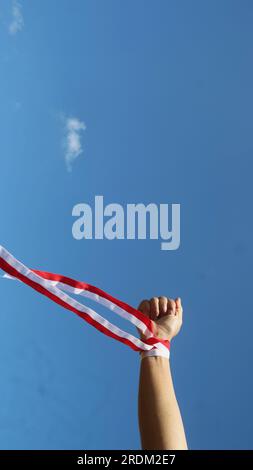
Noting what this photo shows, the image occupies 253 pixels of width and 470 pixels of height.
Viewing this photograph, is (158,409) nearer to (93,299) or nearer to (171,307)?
(93,299)

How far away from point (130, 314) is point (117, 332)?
0.13 metres

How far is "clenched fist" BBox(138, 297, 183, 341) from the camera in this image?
2.69 m

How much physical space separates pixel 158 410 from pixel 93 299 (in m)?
0.68

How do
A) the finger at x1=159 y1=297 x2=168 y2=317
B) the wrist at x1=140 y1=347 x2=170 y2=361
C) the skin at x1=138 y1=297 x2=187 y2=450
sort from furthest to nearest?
the finger at x1=159 y1=297 x2=168 y2=317 < the wrist at x1=140 y1=347 x2=170 y2=361 < the skin at x1=138 y1=297 x2=187 y2=450

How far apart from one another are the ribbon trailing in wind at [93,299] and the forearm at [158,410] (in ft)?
0.38

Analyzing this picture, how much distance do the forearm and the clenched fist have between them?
1.28 ft

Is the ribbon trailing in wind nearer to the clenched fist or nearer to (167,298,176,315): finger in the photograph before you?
the clenched fist

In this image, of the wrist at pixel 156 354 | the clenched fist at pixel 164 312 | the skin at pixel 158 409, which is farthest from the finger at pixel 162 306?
the wrist at pixel 156 354

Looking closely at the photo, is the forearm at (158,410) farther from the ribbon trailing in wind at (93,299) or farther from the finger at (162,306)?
the finger at (162,306)

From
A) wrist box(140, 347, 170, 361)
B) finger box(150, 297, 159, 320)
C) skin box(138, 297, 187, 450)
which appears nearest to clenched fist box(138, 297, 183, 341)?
finger box(150, 297, 159, 320)

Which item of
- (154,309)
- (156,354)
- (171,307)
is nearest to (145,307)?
(154,309)

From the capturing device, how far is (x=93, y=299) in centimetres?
239
